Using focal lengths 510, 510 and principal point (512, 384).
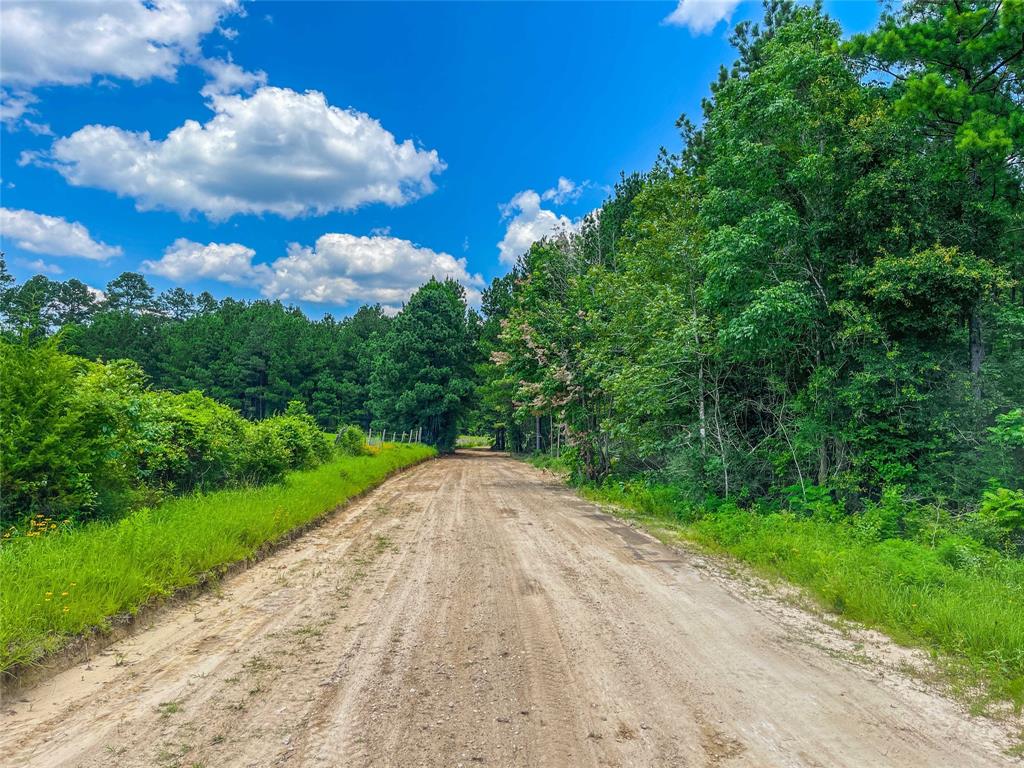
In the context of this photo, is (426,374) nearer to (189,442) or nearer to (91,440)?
(189,442)

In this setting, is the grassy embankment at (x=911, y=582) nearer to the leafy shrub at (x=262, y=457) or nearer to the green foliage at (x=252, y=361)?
the leafy shrub at (x=262, y=457)

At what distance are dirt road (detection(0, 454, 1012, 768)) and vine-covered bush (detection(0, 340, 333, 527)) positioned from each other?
2.35 meters

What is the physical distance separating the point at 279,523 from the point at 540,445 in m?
35.3

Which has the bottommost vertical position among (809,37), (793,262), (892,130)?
(793,262)

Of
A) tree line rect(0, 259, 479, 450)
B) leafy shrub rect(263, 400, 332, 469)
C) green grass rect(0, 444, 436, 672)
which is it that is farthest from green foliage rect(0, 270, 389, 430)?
green grass rect(0, 444, 436, 672)

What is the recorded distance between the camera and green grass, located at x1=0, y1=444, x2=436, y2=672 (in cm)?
388

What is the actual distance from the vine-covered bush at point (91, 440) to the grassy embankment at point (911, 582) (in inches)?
342

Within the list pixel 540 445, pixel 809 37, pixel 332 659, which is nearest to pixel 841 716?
pixel 332 659

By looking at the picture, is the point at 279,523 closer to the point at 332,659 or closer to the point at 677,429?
the point at 332,659

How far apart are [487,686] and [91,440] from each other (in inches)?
231

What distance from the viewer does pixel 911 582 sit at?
19.1 ft

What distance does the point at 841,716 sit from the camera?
11.2 feet

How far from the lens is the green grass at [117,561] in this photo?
3.88 m

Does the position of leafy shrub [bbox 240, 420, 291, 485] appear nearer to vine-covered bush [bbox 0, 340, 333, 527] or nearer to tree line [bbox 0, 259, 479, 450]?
vine-covered bush [bbox 0, 340, 333, 527]
